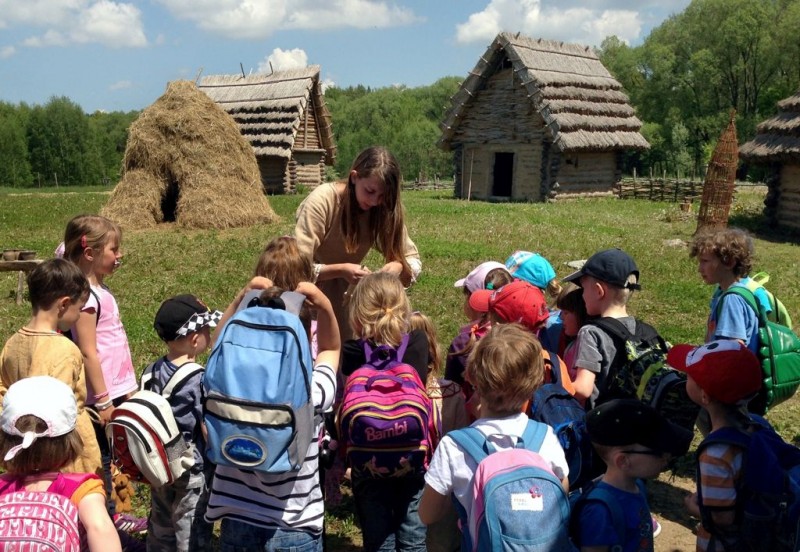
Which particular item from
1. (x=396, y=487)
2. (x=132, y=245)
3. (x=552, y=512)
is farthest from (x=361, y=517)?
(x=132, y=245)

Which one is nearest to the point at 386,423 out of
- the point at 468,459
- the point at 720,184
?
the point at 468,459

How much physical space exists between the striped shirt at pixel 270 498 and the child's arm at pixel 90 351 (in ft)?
3.53

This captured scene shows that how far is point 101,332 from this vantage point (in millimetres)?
3621

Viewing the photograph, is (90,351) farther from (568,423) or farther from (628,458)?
(628,458)

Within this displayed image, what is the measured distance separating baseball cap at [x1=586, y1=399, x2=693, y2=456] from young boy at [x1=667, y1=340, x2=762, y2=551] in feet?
0.49

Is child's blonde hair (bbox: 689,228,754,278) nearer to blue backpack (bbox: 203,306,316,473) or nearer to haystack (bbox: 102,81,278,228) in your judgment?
blue backpack (bbox: 203,306,316,473)

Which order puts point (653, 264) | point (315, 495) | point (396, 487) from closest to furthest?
point (315, 495) → point (396, 487) → point (653, 264)

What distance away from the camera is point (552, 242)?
42.4 ft

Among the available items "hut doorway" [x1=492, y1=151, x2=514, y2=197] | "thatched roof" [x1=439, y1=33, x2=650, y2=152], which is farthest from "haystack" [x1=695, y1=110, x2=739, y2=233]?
"hut doorway" [x1=492, y1=151, x2=514, y2=197]

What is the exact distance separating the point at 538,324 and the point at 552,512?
1.21 m

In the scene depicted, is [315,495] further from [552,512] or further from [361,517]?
[552,512]

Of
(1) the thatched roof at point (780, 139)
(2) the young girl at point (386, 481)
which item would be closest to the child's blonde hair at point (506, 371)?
(2) the young girl at point (386, 481)

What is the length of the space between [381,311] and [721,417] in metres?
1.39

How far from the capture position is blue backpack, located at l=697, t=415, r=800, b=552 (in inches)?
84.8
